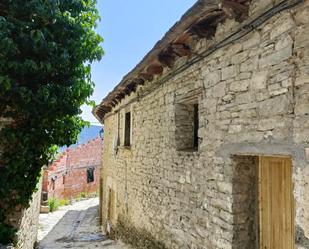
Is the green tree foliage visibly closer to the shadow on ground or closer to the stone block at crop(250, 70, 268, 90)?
the stone block at crop(250, 70, 268, 90)

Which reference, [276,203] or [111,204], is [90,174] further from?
[276,203]

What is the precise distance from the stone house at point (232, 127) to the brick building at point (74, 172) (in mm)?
15152

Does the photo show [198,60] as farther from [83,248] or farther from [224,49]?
[83,248]

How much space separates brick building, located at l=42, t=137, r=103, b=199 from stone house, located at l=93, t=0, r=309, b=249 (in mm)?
15152

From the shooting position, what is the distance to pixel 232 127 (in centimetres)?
386

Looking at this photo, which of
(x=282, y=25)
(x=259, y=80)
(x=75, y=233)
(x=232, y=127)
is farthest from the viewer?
(x=75, y=233)

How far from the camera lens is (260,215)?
388 centimetres

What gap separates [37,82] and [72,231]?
8340 millimetres

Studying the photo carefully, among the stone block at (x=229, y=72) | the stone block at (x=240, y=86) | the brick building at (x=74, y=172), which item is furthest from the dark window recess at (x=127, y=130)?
the brick building at (x=74, y=172)

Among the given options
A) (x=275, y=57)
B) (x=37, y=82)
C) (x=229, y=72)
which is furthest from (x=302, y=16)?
(x=37, y=82)

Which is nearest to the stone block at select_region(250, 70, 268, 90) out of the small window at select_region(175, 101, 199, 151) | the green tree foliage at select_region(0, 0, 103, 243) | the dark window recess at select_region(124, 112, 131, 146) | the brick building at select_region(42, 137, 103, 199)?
the small window at select_region(175, 101, 199, 151)

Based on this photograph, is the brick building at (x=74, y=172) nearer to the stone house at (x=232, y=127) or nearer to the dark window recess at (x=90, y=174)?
the dark window recess at (x=90, y=174)

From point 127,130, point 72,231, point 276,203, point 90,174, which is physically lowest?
point 72,231

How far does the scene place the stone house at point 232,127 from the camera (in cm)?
298
